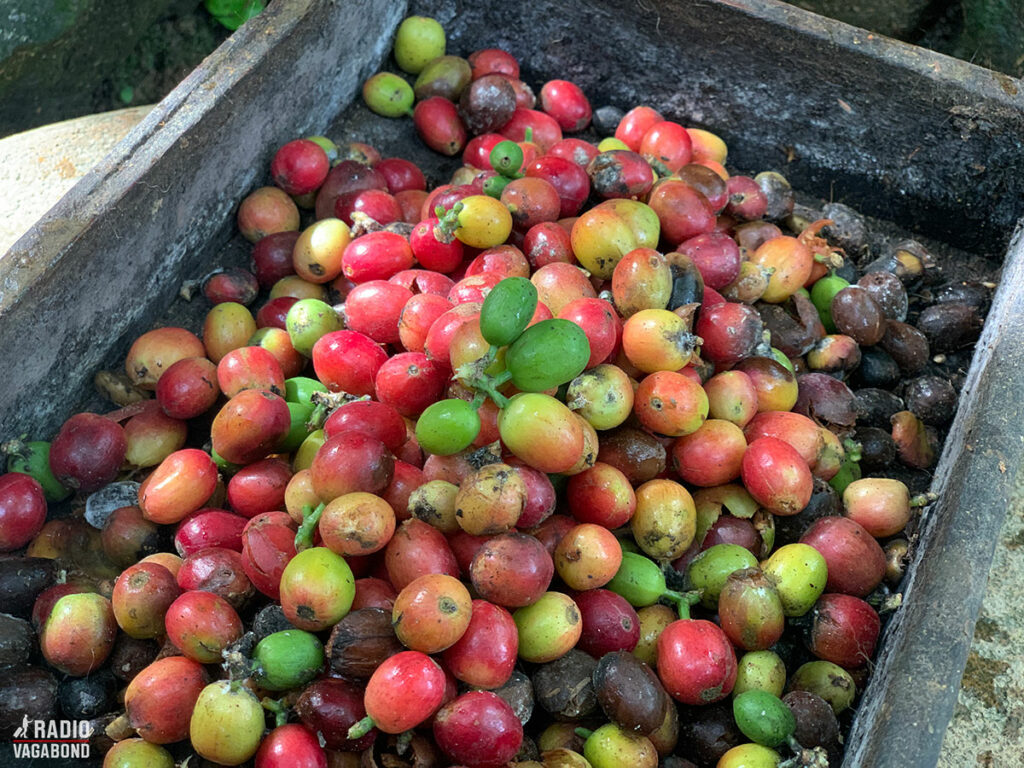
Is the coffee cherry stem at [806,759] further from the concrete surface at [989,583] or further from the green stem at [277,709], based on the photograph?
the green stem at [277,709]

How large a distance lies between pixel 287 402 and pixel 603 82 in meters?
2.28

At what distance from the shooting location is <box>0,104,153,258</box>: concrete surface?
3121 millimetres

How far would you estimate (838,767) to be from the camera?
7.26ft

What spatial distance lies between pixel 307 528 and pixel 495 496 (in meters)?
0.48

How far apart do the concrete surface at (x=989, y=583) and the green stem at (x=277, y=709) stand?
190 centimetres

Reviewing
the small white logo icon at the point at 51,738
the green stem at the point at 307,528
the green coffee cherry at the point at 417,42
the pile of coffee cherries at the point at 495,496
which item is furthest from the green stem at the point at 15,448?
the green coffee cherry at the point at 417,42

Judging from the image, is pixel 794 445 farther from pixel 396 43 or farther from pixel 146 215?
pixel 396 43

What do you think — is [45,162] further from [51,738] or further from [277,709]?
[277,709]

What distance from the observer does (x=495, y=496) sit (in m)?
2.08

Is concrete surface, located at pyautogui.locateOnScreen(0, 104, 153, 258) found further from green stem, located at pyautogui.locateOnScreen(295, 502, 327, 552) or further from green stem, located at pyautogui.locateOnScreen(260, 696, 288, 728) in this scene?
green stem, located at pyautogui.locateOnScreen(260, 696, 288, 728)

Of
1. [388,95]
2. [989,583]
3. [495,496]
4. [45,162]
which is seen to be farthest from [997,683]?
[45,162]

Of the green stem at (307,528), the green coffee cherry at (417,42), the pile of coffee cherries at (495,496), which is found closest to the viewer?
the pile of coffee cherries at (495,496)

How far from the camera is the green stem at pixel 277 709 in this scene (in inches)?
78.7

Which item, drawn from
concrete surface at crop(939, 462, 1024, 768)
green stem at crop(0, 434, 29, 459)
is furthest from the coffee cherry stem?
green stem at crop(0, 434, 29, 459)
